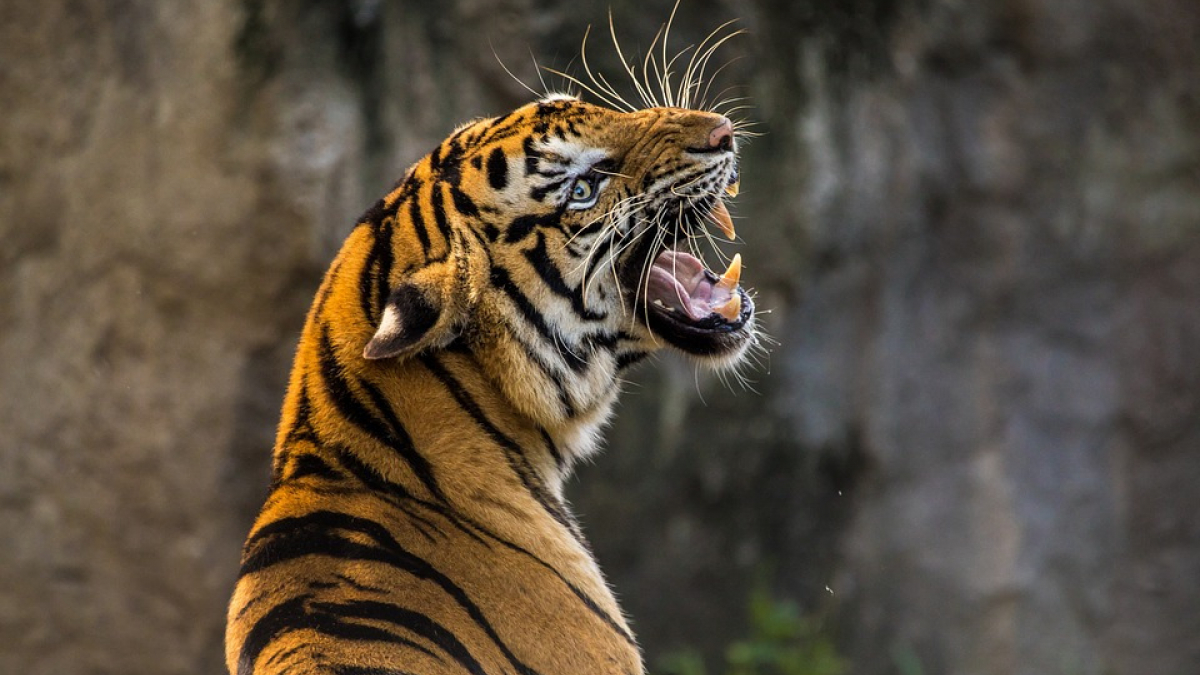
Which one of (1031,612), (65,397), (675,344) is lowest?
(1031,612)

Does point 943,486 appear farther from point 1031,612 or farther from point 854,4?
point 854,4

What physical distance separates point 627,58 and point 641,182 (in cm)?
230

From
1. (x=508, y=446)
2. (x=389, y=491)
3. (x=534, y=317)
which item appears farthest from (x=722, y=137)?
(x=389, y=491)

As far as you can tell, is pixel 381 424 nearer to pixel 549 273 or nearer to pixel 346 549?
pixel 346 549

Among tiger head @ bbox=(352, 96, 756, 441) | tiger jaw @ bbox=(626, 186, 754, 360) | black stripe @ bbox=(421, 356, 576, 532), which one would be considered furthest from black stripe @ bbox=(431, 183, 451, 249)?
tiger jaw @ bbox=(626, 186, 754, 360)

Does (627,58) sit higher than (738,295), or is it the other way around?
(627,58)

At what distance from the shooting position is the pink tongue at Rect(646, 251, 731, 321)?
9.94 feet

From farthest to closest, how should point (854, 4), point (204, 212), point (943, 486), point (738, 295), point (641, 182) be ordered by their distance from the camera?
point (943, 486) < point (854, 4) < point (204, 212) < point (738, 295) < point (641, 182)

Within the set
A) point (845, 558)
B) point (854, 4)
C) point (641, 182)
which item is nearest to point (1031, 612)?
point (845, 558)

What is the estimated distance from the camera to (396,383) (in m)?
2.64

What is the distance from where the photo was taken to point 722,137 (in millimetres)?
3033

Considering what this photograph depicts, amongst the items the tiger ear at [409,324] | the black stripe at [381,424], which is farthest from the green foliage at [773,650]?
the tiger ear at [409,324]

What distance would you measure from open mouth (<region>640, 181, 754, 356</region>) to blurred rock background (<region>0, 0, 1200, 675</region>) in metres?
2.14

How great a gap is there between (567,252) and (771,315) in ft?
Answer: 8.98
